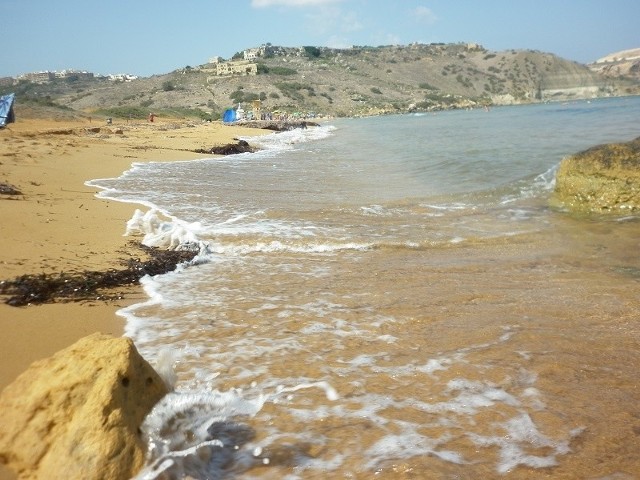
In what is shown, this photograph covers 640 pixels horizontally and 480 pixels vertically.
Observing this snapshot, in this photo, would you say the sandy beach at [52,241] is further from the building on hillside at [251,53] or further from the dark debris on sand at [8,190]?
the building on hillside at [251,53]

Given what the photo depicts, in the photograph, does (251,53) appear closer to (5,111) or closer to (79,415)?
(5,111)

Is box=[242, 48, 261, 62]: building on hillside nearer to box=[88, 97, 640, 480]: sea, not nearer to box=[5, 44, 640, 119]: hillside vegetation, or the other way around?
box=[5, 44, 640, 119]: hillside vegetation

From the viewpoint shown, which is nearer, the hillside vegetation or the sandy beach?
the sandy beach

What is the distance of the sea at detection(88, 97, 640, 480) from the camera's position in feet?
7.19

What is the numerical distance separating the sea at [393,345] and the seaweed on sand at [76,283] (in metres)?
0.26

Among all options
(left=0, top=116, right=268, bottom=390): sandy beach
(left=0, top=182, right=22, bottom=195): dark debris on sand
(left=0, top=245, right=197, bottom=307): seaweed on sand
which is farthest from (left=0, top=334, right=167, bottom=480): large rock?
(left=0, top=182, right=22, bottom=195): dark debris on sand

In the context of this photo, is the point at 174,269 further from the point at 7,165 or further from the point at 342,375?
the point at 7,165

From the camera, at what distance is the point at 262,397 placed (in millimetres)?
2646

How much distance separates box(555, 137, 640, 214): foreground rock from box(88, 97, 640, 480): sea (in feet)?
1.60

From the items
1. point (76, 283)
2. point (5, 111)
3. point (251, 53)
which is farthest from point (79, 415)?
point (251, 53)

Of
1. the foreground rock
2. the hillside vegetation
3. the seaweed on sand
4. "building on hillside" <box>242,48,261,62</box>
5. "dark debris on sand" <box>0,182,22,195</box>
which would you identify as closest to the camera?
the seaweed on sand

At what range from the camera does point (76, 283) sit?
416 cm

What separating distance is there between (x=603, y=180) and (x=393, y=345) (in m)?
6.66

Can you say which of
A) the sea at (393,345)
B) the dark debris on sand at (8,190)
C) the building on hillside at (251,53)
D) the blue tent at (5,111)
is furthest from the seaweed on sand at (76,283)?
the building on hillside at (251,53)
